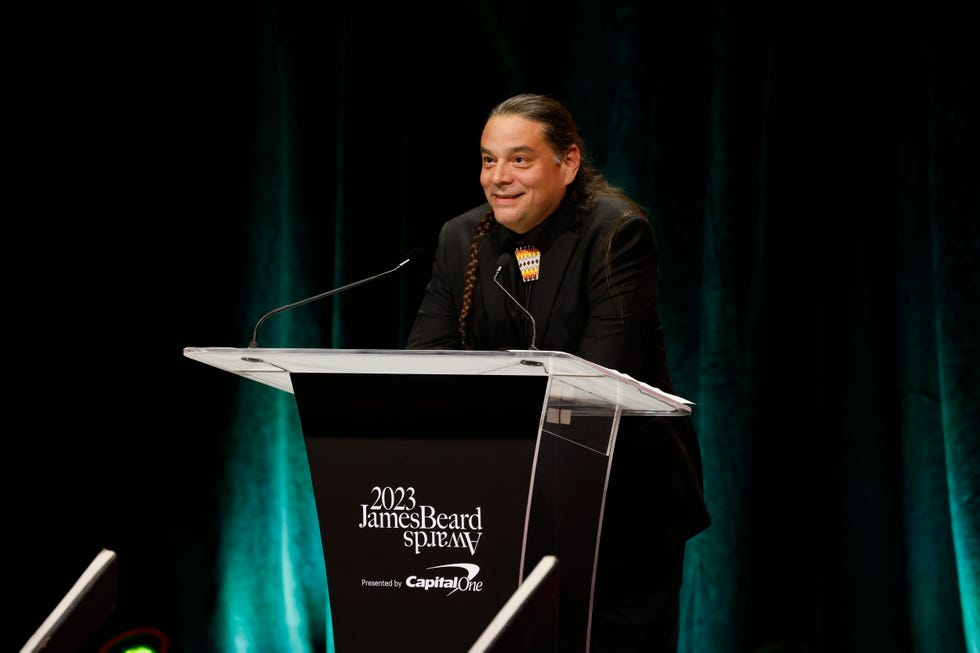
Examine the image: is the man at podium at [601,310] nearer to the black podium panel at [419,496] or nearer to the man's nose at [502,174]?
the man's nose at [502,174]

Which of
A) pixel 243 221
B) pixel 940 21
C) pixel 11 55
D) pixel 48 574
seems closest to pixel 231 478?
pixel 48 574

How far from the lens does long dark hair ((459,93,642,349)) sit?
7.38 feet

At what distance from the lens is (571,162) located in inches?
91.4

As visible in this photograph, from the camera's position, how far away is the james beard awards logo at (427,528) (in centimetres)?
170

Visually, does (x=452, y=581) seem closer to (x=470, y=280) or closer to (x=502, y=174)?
(x=470, y=280)

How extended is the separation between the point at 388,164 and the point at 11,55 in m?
1.14

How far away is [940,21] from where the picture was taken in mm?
3021

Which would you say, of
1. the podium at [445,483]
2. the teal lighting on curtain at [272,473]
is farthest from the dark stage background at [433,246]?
the podium at [445,483]

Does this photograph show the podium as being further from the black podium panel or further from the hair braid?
the hair braid

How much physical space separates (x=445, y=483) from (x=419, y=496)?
0.05m

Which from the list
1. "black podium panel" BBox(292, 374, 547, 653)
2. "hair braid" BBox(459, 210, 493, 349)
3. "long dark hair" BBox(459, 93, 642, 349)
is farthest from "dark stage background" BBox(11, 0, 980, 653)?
"black podium panel" BBox(292, 374, 547, 653)

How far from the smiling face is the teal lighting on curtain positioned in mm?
1376

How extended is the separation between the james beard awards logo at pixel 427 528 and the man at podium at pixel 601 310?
0.49 meters

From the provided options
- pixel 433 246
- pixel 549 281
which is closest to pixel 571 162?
pixel 549 281
